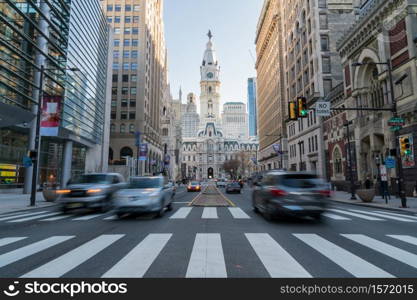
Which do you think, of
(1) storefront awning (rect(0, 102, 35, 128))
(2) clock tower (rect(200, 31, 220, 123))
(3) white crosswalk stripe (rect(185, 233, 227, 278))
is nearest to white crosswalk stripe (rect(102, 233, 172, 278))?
(3) white crosswalk stripe (rect(185, 233, 227, 278))

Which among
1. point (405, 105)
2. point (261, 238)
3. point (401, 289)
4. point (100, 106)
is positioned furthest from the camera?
point (100, 106)

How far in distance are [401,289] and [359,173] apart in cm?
2837

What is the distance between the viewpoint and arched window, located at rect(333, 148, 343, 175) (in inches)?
1266

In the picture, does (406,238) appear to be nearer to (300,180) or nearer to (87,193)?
(300,180)

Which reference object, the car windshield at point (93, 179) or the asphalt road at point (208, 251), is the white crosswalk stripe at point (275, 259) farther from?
the car windshield at point (93, 179)

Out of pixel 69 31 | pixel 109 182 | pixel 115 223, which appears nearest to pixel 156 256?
pixel 115 223

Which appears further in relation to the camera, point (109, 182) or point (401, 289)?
point (109, 182)

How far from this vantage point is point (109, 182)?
41.7 feet

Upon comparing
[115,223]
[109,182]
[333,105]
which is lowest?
[115,223]

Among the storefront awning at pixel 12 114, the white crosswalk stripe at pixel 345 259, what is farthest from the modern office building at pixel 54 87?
the white crosswalk stripe at pixel 345 259

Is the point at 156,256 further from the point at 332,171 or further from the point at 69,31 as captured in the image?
the point at 69,31

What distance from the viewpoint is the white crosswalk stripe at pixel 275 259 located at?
393 centimetres

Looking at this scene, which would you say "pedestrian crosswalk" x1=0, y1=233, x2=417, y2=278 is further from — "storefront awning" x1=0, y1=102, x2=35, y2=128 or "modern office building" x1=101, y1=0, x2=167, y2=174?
"modern office building" x1=101, y1=0, x2=167, y2=174

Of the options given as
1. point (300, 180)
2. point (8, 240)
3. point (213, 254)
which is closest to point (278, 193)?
point (300, 180)
